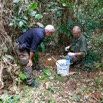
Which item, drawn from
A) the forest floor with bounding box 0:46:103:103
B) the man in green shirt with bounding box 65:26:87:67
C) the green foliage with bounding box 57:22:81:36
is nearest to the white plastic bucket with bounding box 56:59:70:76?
the forest floor with bounding box 0:46:103:103

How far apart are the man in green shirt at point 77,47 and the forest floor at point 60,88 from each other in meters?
0.32

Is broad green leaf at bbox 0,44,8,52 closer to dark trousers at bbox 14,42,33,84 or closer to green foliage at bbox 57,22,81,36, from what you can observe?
dark trousers at bbox 14,42,33,84

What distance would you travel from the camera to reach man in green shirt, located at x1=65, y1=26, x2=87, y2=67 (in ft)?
19.1

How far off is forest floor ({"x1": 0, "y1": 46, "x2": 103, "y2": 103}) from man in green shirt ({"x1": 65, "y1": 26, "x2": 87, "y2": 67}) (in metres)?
0.32

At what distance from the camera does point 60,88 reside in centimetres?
524

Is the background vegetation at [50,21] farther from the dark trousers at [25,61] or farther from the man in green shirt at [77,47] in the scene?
the man in green shirt at [77,47]

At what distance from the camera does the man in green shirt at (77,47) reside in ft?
19.1

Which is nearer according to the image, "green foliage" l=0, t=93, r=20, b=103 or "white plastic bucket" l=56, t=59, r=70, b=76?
"green foliage" l=0, t=93, r=20, b=103

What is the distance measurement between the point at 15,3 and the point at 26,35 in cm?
80

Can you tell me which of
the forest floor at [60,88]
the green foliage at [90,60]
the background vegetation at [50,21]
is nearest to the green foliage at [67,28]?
the background vegetation at [50,21]

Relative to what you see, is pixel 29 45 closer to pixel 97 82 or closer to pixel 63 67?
pixel 63 67

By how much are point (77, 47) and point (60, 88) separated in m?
1.27

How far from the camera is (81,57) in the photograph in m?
6.12

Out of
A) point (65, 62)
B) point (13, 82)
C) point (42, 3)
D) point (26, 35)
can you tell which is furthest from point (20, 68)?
point (42, 3)
